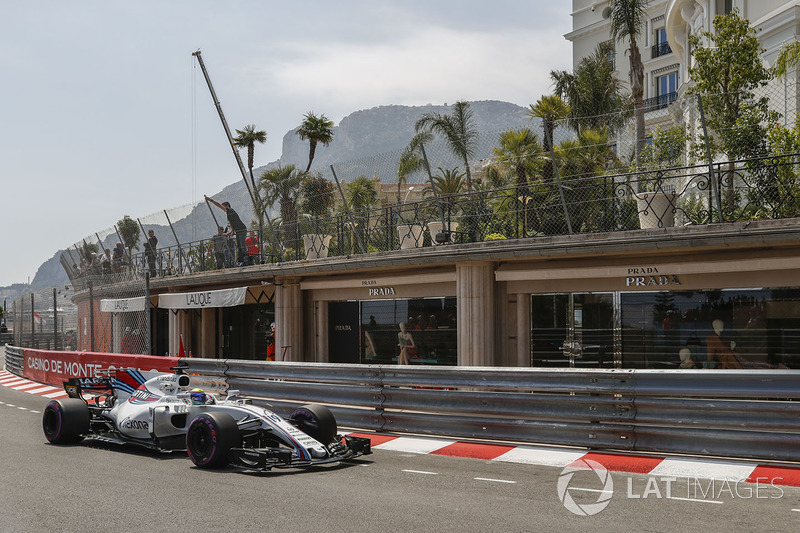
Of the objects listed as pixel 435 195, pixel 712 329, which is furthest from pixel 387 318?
pixel 712 329

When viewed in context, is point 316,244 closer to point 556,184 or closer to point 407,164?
point 407,164

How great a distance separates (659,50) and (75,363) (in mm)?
42834

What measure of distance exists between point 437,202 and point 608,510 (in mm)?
9842

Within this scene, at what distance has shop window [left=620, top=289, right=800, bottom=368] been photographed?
1201cm

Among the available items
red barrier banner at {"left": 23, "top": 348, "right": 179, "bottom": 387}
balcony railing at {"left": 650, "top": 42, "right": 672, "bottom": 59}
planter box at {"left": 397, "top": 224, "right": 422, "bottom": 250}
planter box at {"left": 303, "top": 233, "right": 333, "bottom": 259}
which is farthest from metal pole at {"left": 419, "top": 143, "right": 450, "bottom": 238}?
balcony railing at {"left": 650, "top": 42, "right": 672, "bottom": 59}

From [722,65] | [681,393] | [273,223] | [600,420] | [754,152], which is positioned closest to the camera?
[681,393]

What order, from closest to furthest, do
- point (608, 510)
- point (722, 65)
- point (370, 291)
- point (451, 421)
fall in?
point (608, 510) → point (451, 421) → point (722, 65) → point (370, 291)

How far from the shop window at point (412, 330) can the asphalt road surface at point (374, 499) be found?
6997 mm

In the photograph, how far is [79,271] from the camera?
29281 mm

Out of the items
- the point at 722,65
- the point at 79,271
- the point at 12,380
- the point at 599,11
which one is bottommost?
the point at 12,380

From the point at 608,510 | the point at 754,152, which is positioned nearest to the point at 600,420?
the point at 608,510

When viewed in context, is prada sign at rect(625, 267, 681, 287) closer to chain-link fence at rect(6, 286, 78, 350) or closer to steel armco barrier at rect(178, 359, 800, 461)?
steel armco barrier at rect(178, 359, 800, 461)

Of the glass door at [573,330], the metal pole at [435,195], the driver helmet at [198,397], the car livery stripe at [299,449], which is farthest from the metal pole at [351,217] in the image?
the car livery stripe at [299,449]

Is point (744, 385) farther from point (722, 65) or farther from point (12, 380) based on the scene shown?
point (12, 380)
